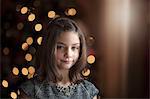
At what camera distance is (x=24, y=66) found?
29.7 inches

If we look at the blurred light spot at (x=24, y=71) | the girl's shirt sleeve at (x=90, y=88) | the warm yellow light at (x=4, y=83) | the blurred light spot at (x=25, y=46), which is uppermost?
the blurred light spot at (x=25, y=46)

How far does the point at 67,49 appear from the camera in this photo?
2.31ft

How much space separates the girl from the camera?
710mm

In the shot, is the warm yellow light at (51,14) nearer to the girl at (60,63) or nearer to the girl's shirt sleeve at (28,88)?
the girl at (60,63)

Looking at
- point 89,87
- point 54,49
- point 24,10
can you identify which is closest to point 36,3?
point 24,10

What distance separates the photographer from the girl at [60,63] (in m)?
0.71

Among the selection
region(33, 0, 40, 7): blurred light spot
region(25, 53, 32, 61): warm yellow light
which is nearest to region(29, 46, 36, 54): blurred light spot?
region(25, 53, 32, 61): warm yellow light

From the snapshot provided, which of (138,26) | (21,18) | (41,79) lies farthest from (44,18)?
(138,26)

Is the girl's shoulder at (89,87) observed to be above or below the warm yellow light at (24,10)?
below

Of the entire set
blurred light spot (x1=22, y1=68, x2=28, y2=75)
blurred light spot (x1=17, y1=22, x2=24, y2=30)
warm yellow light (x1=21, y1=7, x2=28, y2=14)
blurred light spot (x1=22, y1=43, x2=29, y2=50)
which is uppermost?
warm yellow light (x1=21, y1=7, x2=28, y2=14)

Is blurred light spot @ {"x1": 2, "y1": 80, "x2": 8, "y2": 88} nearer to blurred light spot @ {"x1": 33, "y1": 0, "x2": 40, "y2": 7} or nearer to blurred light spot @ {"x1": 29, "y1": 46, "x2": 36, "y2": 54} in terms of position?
blurred light spot @ {"x1": 29, "y1": 46, "x2": 36, "y2": 54}

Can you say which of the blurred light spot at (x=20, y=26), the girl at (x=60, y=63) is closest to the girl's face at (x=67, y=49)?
the girl at (x=60, y=63)

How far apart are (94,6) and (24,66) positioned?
0.26 meters

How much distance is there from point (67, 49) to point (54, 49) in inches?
1.4
